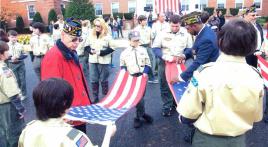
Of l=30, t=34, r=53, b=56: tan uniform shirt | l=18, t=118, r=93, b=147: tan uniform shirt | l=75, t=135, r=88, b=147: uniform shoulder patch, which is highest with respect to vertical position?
l=30, t=34, r=53, b=56: tan uniform shirt

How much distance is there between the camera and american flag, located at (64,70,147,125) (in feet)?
10.4

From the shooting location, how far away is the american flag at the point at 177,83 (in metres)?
4.53

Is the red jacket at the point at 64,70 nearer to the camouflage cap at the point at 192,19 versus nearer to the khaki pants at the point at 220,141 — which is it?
the khaki pants at the point at 220,141

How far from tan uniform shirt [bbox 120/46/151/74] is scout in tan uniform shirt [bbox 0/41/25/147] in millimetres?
2186

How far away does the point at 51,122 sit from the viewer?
200 cm

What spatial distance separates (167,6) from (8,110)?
8.70 meters

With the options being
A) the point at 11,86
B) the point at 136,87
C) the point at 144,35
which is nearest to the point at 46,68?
the point at 11,86

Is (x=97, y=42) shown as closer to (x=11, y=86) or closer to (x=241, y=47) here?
(x=11, y=86)

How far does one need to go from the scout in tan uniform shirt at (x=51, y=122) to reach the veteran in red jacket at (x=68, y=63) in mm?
1038

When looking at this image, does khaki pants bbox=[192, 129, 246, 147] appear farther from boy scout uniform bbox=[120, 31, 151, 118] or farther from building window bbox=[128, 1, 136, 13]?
building window bbox=[128, 1, 136, 13]

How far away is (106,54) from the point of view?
21.8ft

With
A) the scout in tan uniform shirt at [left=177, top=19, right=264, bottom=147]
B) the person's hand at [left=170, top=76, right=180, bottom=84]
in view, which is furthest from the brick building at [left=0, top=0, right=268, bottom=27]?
the scout in tan uniform shirt at [left=177, top=19, right=264, bottom=147]

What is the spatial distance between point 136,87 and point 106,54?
192cm

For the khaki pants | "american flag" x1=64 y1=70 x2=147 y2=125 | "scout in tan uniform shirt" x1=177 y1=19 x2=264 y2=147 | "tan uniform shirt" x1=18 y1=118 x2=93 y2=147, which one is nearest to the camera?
"tan uniform shirt" x1=18 y1=118 x2=93 y2=147
